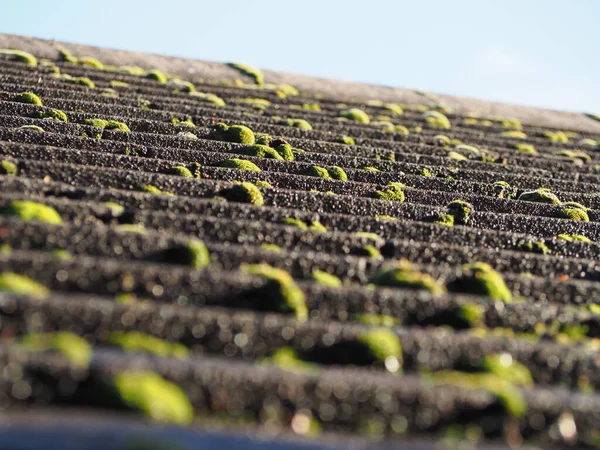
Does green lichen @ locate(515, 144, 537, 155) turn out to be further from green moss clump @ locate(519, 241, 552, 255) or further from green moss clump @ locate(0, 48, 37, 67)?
green moss clump @ locate(0, 48, 37, 67)

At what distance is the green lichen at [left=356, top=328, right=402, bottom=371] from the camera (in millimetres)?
1950

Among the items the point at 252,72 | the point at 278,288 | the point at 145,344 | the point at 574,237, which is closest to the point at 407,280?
the point at 278,288

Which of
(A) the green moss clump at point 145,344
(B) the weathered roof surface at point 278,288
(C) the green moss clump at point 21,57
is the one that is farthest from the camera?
(C) the green moss clump at point 21,57

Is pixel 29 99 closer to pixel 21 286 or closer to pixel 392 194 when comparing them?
pixel 392 194

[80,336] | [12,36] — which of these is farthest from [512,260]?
[12,36]

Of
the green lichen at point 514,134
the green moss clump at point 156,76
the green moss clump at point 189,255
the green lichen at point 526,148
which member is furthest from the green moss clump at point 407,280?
the green moss clump at point 156,76

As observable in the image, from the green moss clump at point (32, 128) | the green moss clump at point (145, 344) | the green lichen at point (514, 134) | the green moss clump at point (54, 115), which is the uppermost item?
the green lichen at point (514, 134)

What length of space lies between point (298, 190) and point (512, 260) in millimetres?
1168

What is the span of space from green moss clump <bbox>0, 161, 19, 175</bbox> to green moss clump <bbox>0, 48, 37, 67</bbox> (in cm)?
333

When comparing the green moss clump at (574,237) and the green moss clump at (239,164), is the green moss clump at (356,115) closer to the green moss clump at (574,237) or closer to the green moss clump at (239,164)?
the green moss clump at (239,164)

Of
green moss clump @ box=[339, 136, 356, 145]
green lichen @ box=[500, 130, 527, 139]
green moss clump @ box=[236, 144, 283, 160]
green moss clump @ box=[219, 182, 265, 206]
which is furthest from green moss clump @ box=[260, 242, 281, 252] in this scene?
green lichen @ box=[500, 130, 527, 139]

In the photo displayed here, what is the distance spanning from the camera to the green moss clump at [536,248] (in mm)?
3224

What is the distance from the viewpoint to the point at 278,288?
87.1 inches

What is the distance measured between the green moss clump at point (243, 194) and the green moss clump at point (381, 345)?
1339 millimetres
